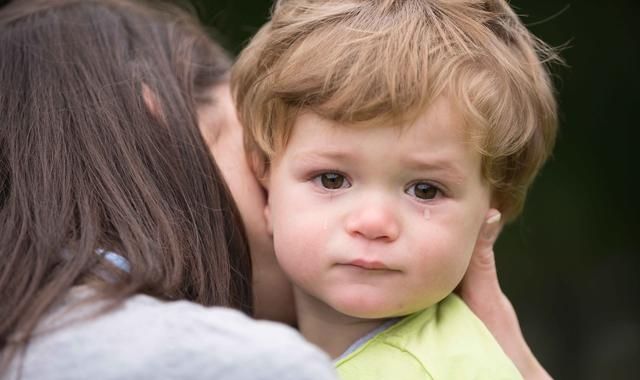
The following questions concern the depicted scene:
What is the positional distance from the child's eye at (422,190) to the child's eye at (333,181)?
0.36ft

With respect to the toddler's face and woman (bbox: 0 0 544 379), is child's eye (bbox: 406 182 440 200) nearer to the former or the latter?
the toddler's face

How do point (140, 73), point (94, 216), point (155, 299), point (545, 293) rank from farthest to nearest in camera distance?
point (545, 293) < point (140, 73) < point (94, 216) < point (155, 299)

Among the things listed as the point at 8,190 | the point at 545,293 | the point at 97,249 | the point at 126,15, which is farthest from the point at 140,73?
the point at 545,293

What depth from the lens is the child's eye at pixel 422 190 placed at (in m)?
1.82

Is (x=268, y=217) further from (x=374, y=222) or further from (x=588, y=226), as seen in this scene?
(x=588, y=226)

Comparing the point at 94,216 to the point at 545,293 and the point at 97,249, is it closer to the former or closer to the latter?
the point at 97,249

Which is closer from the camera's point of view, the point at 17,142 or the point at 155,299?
the point at 155,299

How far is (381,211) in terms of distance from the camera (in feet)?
5.79

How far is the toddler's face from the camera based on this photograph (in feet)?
5.82

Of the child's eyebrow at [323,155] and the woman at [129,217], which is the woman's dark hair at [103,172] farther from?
the child's eyebrow at [323,155]

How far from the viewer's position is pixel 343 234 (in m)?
1.79

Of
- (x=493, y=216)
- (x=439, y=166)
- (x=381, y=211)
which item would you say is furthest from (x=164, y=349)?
(x=493, y=216)

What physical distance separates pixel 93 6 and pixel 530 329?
4.22m

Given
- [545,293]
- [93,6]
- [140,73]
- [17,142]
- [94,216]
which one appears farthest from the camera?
[545,293]
